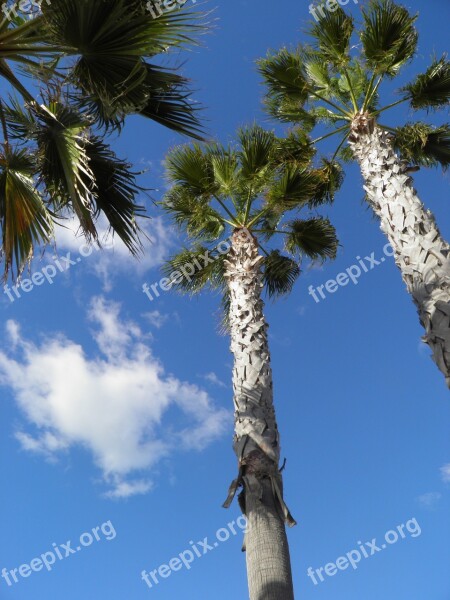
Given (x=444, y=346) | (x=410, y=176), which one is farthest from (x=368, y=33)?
(x=444, y=346)

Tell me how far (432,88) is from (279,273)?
3.71 metres

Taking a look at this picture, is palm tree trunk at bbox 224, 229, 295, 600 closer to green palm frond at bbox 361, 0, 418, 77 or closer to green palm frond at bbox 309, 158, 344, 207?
green palm frond at bbox 309, 158, 344, 207

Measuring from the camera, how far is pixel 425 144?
7844 millimetres

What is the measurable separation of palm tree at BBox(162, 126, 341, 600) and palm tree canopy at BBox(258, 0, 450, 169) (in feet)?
2.08

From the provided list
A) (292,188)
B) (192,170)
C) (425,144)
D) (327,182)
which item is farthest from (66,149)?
(425,144)

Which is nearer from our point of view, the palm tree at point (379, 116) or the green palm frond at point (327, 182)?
the palm tree at point (379, 116)

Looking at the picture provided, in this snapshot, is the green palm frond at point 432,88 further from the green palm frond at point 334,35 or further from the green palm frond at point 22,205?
the green palm frond at point 22,205

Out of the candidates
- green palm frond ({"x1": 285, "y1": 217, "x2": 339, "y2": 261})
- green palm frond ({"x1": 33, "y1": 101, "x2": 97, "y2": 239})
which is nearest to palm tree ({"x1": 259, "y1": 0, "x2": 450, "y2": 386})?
green palm frond ({"x1": 285, "y1": 217, "x2": 339, "y2": 261})

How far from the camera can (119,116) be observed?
16.1 feet

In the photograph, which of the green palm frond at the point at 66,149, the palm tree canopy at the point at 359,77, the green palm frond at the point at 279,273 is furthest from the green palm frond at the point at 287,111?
the green palm frond at the point at 66,149

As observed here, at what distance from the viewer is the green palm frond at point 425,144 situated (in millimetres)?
7711

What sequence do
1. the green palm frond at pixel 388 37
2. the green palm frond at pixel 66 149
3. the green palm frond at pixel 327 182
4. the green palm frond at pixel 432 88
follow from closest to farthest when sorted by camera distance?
the green palm frond at pixel 66 149, the green palm frond at pixel 388 37, the green palm frond at pixel 432 88, the green palm frond at pixel 327 182

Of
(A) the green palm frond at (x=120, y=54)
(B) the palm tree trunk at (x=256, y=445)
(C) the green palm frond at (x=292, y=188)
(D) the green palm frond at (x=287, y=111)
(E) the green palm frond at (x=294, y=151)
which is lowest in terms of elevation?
(B) the palm tree trunk at (x=256, y=445)

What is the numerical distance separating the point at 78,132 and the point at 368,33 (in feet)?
13.5
